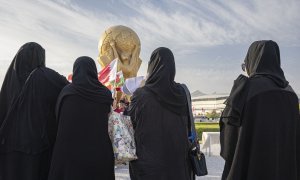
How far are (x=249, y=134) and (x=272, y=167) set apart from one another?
350mm

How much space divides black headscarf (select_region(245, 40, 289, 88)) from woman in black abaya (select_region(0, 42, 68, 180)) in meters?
2.03

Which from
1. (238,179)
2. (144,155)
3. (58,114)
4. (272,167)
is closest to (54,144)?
(58,114)

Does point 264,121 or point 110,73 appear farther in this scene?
point 110,73

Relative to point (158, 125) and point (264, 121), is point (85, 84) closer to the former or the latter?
point (158, 125)

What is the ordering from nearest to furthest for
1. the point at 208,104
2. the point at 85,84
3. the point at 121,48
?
1. the point at 85,84
2. the point at 121,48
3. the point at 208,104

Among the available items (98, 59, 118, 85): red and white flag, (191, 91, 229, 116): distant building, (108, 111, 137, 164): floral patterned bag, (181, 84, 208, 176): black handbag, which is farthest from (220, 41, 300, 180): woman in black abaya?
(191, 91, 229, 116): distant building

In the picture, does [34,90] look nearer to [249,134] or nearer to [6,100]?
[6,100]

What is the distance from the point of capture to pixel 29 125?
12.2 ft

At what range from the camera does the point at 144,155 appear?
141 inches

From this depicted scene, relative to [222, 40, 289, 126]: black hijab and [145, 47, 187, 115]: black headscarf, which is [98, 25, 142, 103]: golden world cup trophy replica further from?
[222, 40, 289, 126]: black hijab

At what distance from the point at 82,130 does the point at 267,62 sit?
6.18 feet

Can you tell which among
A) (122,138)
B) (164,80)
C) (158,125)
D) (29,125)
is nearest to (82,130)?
(122,138)

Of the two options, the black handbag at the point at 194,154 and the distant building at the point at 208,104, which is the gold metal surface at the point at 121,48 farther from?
the distant building at the point at 208,104

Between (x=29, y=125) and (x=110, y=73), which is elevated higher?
(x=110, y=73)
